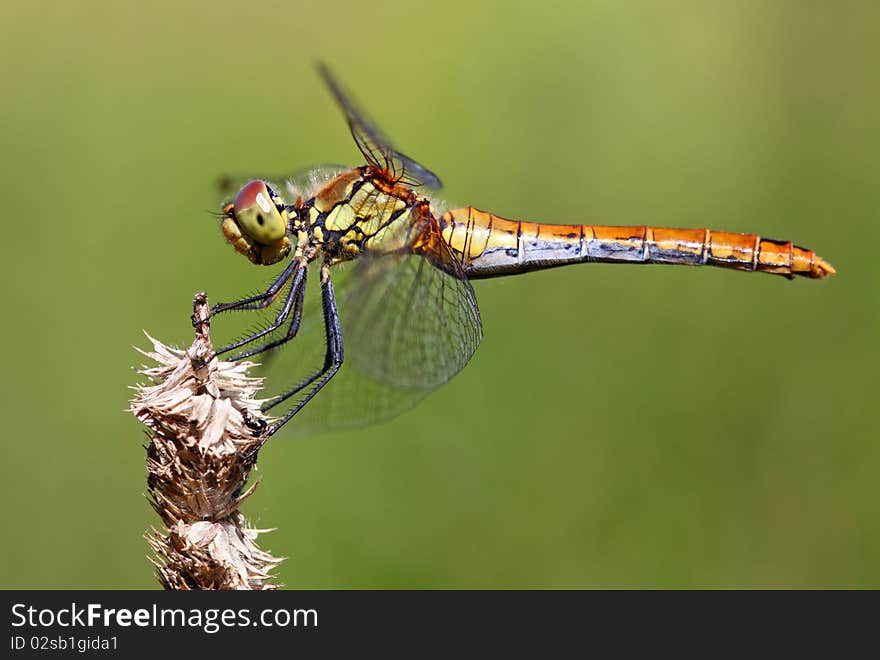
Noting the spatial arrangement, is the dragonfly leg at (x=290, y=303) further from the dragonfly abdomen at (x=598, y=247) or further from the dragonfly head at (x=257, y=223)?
the dragonfly abdomen at (x=598, y=247)

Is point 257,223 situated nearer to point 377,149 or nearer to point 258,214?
point 258,214

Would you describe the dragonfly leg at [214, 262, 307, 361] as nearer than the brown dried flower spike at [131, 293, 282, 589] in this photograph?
No

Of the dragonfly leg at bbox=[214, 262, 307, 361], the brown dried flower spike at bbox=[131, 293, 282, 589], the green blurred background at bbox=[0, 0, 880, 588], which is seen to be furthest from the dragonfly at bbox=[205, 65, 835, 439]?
the brown dried flower spike at bbox=[131, 293, 282, 589]

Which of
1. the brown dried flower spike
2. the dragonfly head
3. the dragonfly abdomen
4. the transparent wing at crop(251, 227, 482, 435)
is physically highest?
the dragonfly abdomen

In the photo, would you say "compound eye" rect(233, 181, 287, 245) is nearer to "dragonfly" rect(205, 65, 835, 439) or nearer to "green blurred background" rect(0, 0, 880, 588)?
"dragonfly" rect(205, 65, 835, 439)

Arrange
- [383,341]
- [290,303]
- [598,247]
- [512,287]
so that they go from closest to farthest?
[383,341] < [290,303] < [598,247] < [512,287]

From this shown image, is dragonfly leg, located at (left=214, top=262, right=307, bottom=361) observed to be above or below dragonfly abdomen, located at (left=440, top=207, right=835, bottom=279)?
below

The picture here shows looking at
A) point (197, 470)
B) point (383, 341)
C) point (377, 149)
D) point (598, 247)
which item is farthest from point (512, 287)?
point (197, 470)
